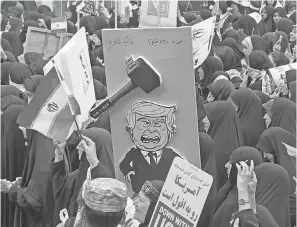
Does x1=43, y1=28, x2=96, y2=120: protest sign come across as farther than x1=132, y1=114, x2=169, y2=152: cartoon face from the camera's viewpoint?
Yes

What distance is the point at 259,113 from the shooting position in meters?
7.75

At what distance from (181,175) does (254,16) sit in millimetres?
10917

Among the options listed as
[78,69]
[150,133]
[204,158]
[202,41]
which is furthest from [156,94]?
[202,41]

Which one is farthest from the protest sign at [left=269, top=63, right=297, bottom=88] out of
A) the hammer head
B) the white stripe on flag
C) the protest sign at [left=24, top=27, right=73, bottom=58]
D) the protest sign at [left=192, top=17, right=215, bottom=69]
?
the hammer head

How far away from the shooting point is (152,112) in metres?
4.85

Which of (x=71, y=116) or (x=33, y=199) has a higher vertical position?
(x=71, y=116)

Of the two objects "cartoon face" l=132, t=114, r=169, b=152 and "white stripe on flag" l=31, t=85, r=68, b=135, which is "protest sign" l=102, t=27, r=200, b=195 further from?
"white stripe on flag" l=31, t=85, r=68, b=135

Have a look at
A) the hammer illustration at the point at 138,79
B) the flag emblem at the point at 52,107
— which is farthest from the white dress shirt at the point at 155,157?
the flag emblem at the point at 52,107

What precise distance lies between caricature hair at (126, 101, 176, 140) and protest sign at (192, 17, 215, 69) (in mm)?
3297

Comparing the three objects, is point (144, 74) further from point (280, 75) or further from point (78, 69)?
point (280, 75)

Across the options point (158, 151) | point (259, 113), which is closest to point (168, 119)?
point (158, 151)

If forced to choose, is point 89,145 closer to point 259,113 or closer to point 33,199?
point 33,199

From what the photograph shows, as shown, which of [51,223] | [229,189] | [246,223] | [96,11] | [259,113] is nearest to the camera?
[246,223]

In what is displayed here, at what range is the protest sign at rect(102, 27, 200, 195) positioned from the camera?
4754mm
